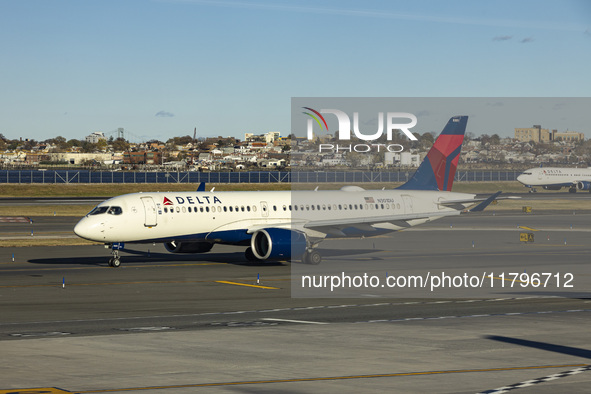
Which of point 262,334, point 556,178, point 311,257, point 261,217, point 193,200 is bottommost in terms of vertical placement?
point 262,334

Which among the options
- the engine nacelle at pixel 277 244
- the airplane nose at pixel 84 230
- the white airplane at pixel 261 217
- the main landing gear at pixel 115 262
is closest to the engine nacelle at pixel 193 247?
the white airplane at pixel 261 217

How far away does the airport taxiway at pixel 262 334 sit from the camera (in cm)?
1917

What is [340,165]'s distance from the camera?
13088 centimetres

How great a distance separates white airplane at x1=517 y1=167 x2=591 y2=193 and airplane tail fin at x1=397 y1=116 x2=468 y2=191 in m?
72.5

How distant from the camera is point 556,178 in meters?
136

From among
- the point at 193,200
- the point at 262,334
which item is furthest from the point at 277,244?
the point at 262,334

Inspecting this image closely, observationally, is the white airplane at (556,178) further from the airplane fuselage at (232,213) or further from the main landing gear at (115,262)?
the main landing gear at (115,262)

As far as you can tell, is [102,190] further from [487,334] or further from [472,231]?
[487,334]

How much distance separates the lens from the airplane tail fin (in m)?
58.1

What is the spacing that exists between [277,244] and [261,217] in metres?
4.80

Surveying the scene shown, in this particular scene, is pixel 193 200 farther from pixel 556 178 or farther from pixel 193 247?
pixel 556 178

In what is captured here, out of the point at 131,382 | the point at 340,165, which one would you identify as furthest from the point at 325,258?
the point at 340,165

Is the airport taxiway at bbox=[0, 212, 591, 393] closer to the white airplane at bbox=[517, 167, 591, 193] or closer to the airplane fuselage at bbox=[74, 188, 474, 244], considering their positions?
the airplane fuselage at bbox=[74, 188, 474, 244]

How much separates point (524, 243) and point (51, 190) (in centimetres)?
8869
